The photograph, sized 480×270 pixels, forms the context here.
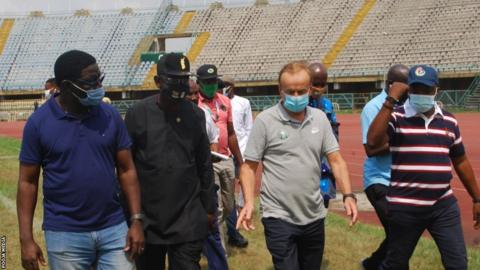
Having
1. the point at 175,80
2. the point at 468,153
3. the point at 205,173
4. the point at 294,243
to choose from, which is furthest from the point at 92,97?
the point at 468,153

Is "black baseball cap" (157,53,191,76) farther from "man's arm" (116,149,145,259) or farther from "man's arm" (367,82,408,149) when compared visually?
"man's arm" (367,82,408,149)

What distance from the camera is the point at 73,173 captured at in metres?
3.71

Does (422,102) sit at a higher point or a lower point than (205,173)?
higher

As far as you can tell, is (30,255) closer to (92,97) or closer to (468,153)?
(92,97)

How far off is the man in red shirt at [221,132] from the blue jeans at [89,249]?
7.91 ft

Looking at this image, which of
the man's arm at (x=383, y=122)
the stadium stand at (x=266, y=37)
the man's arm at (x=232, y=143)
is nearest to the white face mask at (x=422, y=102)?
the man's arm at (x=383, y=122)

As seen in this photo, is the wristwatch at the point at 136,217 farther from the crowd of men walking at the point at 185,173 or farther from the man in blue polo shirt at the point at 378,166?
the man in blue polo shirt at the point at 378,166

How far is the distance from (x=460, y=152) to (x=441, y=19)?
41.1 metres

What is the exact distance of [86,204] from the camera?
3.74 metres

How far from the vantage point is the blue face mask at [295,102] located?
4.47 meters

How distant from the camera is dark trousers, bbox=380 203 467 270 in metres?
4.68

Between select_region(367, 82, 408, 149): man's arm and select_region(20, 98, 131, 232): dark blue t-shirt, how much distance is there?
6.06 feet

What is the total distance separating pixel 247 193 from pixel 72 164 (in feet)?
4.40

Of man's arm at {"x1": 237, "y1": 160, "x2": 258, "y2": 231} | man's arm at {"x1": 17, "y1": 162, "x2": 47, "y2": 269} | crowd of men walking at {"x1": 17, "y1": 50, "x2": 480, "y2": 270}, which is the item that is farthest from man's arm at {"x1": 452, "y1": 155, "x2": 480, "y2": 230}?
man's arm at {"x1": 17, "y1": 162, "x2": 47, "y2": 269}
